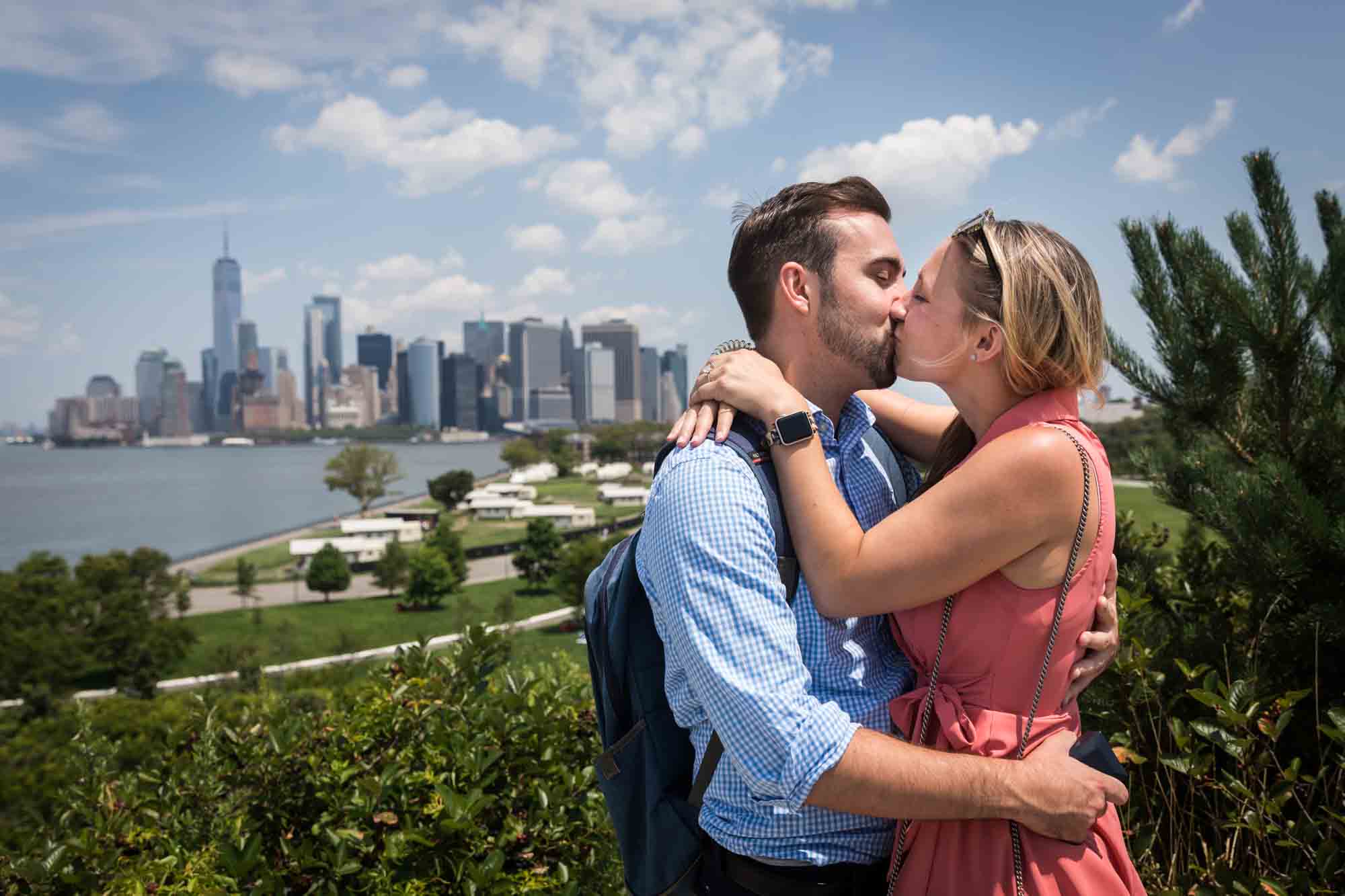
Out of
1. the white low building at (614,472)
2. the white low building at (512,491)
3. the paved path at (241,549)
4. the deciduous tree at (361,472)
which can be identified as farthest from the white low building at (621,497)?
the deciduous tree at (361,472)

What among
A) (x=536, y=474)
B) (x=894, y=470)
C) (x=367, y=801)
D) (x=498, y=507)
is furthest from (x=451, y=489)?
(x=894, y=470)

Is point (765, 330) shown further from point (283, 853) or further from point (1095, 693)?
point (283, 853)

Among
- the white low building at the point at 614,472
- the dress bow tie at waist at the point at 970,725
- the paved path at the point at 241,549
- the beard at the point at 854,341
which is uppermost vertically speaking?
the beard at the point at 854,341

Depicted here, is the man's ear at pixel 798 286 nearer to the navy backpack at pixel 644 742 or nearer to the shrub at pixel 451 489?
the navy backpack at pixel 644 742

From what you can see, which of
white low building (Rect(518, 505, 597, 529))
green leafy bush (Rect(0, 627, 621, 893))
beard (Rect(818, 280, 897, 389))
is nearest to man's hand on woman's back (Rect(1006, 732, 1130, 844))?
beard (Rect(818, 280, 897, 389))

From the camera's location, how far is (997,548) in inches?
58.6

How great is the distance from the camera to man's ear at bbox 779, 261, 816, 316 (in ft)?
6.29

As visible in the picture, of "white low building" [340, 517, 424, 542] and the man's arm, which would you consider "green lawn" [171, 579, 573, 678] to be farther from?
the man's arm

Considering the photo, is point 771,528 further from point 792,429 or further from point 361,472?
point 361,472

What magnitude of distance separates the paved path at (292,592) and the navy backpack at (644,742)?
5311 centimetres

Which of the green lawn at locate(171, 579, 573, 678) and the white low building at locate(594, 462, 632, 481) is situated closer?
the green lawn at locate(171, 579, 573, 678)

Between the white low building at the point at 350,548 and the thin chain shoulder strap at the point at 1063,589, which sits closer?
the thin chain shoulder strap at the point at 1063,589

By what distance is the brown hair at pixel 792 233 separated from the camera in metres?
1.90

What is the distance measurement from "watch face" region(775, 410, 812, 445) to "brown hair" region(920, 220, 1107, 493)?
0.34 metres
